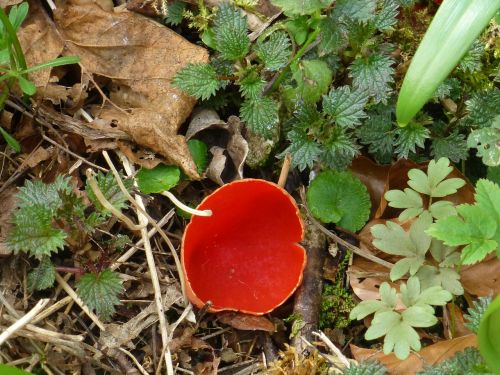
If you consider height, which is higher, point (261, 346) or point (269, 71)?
point (269, 71)

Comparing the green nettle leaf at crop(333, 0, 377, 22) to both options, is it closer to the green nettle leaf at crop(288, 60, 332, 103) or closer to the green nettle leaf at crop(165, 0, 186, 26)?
the green nettle leaf at crop(288, 60, 332, 103)

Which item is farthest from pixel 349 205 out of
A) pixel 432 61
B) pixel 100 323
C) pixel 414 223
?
pixel 100 323

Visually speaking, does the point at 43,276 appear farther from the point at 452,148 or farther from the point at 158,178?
the point at 452,148

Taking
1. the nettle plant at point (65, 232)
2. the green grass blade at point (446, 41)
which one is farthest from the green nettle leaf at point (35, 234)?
the green grass blade at point (446, 41)

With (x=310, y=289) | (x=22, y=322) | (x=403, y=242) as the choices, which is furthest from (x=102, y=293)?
(x=403, y=242)

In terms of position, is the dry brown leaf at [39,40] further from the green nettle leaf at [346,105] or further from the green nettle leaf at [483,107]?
the green nettle leaf at [483,107]

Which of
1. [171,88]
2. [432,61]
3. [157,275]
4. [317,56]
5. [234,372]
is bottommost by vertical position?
[234,372]

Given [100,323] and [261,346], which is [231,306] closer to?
[261,346]
